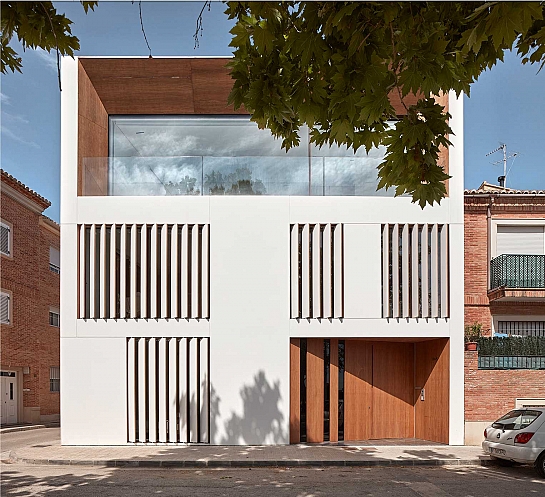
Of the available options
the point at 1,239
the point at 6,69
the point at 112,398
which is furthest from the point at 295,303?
the point at 1,239

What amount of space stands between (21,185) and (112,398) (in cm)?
1214

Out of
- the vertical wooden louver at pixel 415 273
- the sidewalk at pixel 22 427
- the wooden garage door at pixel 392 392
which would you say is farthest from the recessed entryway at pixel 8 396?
the vertical wooden louver at pixel 415 273

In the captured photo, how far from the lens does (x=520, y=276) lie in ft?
60.1

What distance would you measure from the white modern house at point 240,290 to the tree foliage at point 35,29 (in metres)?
10.6

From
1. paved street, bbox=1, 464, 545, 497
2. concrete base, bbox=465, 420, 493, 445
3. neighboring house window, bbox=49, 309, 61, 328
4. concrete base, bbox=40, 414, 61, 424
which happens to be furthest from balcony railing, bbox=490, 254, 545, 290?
neighboring house window, bbox=49, 309, 61, 328

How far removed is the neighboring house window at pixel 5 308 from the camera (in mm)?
23078

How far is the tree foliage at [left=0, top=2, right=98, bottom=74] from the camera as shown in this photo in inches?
169

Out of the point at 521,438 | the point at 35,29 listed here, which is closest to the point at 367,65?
the point at 35,29

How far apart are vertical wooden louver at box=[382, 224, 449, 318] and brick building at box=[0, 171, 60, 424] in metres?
14.4

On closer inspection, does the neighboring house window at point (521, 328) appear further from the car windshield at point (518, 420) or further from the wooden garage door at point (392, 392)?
the car windshield at point (518, 420)

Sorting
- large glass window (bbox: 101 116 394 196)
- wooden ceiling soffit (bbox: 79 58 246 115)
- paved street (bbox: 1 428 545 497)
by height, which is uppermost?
wooden ceiling soffit (bbox: 79 58 246 115)

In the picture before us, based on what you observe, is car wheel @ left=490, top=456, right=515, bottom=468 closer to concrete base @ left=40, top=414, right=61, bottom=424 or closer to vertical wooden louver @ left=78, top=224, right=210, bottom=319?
vertical wooden louver @ left=78, top=224, right=210, bottom=319

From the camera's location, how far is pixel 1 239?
23078 millimetres

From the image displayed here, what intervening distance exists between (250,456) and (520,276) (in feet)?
32.7
